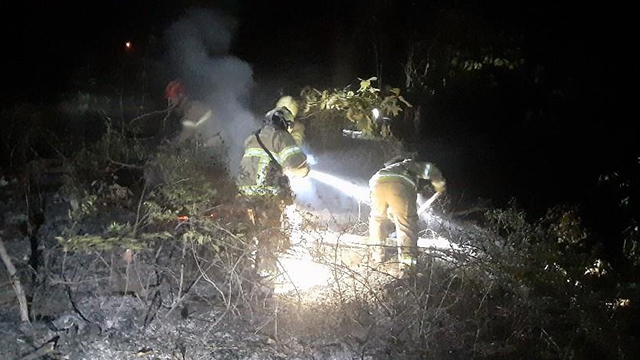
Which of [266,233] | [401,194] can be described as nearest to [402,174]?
[401,194]

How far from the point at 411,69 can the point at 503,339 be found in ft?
23.7

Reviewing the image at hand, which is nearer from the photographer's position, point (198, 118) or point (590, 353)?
point (590, 353)

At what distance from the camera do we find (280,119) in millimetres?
5781

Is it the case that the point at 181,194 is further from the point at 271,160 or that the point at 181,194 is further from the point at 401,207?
the point at 401,207

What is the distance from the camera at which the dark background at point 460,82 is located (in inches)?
386

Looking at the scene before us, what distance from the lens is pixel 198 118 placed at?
892cm

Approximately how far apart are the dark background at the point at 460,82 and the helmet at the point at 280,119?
422 centimetres

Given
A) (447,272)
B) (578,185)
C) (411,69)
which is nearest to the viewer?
(447,272)

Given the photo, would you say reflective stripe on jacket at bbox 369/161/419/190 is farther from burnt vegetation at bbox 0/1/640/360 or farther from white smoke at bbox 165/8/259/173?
white smoke at bbox 165/8/259/173

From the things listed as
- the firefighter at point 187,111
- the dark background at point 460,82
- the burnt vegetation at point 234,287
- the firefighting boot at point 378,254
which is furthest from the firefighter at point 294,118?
the dark background at point 460,82

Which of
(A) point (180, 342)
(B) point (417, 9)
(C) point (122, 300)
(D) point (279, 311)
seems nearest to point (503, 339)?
(D) point (279, 311)

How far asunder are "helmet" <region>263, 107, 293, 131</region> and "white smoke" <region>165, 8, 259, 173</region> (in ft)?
7.25

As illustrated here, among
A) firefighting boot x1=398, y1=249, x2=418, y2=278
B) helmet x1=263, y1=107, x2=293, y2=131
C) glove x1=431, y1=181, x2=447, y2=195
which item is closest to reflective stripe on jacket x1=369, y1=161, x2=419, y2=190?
glove x1=431, y1=181, x2=447, y2=195

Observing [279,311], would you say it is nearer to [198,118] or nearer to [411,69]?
[198,118]
